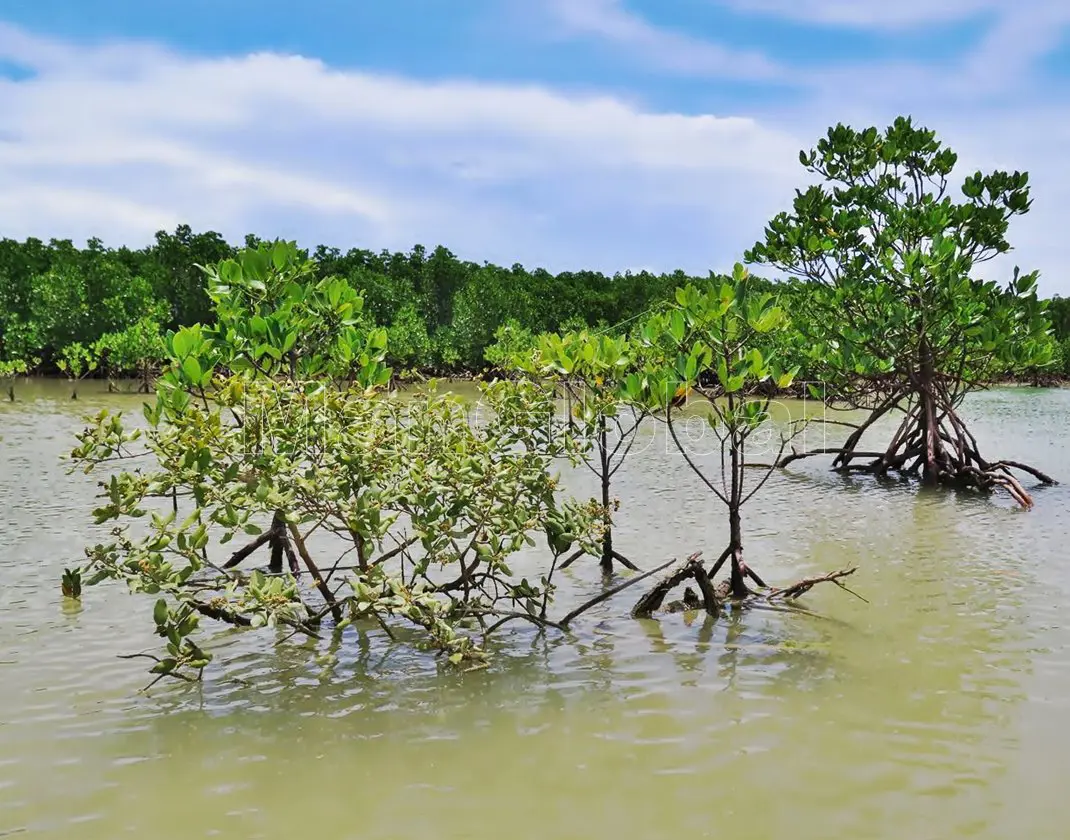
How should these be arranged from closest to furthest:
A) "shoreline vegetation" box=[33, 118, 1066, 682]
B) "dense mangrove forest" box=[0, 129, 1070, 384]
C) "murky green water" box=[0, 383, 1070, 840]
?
1. "murky green water" box=[0, 383, 1070, 840]
2. "shoreline vegetation" box=[33, 118, 1066, 682]
3. "dense mangrove forest" box=[0, 129, 1070, 384]

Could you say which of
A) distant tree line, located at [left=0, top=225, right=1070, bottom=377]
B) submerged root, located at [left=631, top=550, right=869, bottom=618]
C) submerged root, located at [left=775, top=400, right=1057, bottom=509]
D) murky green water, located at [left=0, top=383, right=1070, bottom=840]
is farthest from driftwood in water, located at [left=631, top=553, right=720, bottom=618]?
distant tree line, located at [left=0, top=225, right=1070, bottom=377]

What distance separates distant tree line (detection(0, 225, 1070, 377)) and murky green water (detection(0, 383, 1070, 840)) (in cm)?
2910

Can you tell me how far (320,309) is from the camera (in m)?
6.53

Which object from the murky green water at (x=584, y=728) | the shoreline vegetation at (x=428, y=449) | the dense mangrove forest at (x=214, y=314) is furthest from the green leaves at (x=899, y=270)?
the dense mangrove forest at (x=214, y=314)

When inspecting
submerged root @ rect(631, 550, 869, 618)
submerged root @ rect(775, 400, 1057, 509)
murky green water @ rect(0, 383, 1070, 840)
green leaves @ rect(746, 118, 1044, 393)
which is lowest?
murky green water @ rect(0, 383, 1070, 840)

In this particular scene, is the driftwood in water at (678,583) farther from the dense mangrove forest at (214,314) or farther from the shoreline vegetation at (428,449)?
the dense mangrove forest at (214,314)

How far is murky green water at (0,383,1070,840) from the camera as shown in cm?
384

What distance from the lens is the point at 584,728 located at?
15.5 feet

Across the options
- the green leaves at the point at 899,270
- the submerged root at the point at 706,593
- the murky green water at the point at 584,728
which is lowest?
the murky green water at the point at 584,728

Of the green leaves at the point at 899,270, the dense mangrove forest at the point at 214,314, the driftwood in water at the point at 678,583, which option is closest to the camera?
the driftwood in water at the point at 678,583

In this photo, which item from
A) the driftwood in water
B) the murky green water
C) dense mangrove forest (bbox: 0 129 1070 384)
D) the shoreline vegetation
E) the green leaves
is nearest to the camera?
the murky green water

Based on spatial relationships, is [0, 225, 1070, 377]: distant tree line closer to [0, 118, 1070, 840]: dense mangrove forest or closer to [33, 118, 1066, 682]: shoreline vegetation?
[33, 118, 1066, 682]: shoreline vegetation

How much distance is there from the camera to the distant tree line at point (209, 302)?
149 ft

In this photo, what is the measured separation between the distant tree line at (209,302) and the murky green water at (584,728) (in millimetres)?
29101
